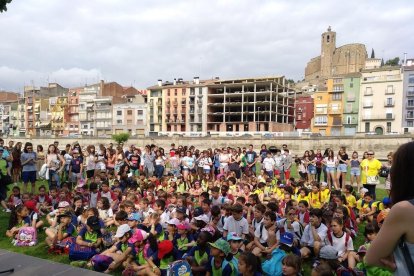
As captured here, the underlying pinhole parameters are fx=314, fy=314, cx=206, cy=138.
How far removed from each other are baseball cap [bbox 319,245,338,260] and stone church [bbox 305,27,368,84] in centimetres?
11498

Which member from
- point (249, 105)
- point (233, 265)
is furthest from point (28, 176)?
point (249, 105)

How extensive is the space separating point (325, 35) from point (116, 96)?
8498cm

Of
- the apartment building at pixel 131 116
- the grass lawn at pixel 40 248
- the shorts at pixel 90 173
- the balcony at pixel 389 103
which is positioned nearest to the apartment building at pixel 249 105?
the apartment building at pixel 131 116

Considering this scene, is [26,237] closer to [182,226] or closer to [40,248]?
[40,248]

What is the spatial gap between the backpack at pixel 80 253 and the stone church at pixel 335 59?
382ft

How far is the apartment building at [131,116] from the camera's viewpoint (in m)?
87.0

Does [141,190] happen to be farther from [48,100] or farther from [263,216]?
[48,100]

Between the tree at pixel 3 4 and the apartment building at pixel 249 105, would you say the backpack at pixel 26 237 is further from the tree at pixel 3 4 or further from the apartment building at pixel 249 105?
the apartment building at pixel 249 105

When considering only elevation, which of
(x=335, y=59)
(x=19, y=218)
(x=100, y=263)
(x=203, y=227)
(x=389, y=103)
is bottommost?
(x=100, y=263)

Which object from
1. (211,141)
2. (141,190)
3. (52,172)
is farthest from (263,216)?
(211,141)

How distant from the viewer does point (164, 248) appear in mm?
6117

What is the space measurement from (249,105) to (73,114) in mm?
55385

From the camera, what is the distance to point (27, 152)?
12297 millimetres

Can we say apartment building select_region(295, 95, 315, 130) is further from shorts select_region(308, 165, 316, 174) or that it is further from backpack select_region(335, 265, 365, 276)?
backpack select_region(335, 265, 365, 276)
